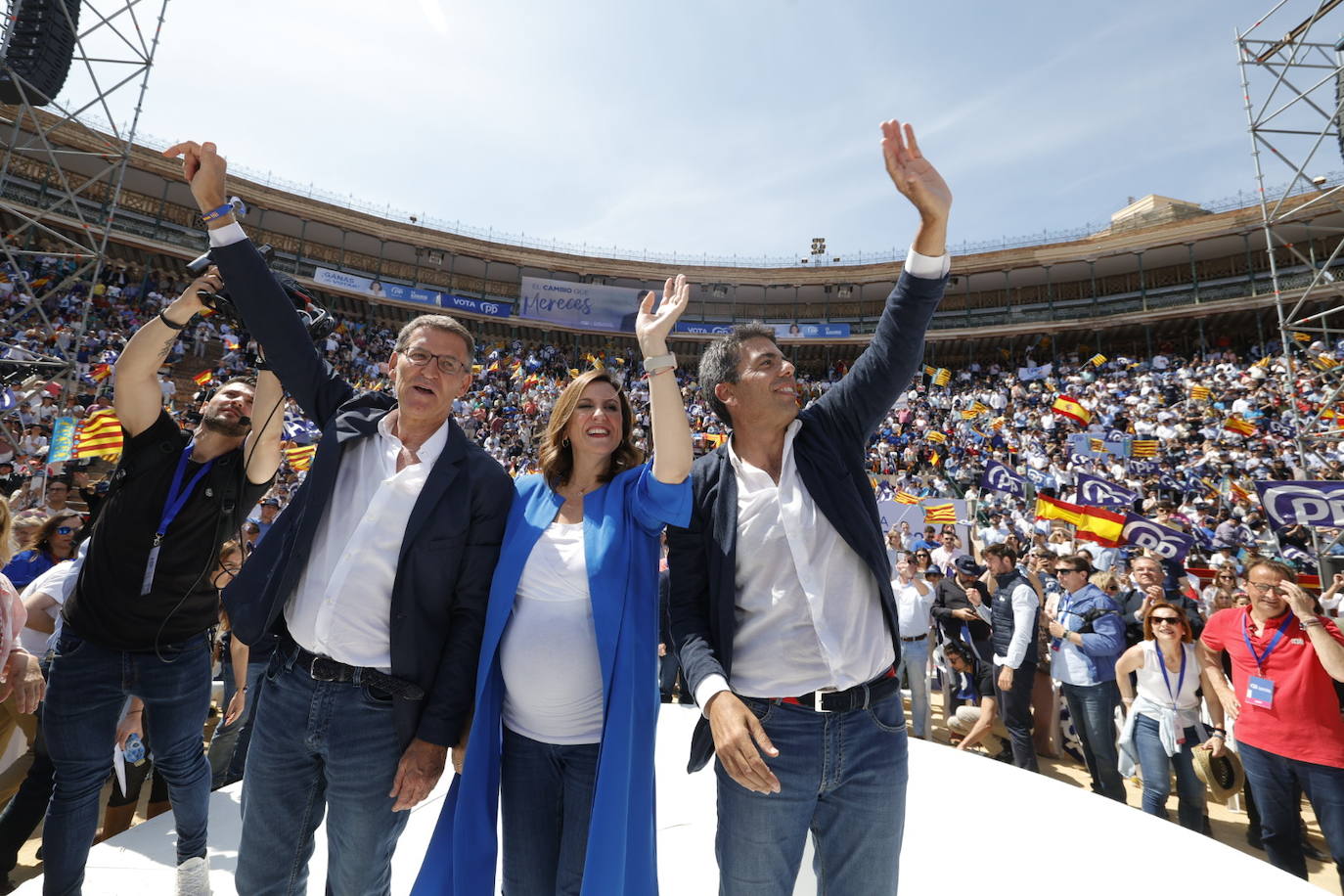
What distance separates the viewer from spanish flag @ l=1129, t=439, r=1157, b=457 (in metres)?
15.3

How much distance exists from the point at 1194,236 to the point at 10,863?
3094 cm

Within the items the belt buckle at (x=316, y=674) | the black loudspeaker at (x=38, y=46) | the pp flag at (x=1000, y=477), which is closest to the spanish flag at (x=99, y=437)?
the black loudspeaker at (x=38, y=46)

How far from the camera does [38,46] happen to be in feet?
24.0

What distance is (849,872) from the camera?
166cm

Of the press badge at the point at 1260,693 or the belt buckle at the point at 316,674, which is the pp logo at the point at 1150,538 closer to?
the press badge at the point at 1260,693

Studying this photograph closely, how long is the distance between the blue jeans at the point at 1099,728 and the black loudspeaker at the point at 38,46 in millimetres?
11813

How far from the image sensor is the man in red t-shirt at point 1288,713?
128 inches

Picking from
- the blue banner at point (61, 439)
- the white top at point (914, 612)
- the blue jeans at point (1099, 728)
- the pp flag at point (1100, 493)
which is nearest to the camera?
the blue jeans at point (1099, 728)

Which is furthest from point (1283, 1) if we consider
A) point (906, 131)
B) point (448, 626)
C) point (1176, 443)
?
point (448, 626)

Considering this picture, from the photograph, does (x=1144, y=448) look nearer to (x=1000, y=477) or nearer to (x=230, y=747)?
(x=1000, y=477)

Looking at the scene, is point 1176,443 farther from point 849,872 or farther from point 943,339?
point 849,872

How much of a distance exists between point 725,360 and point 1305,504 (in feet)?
24.6

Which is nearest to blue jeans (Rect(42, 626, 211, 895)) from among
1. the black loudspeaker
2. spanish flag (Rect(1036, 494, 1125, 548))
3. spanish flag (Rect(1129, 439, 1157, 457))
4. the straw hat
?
the straw hat

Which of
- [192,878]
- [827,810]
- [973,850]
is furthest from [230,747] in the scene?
[973,850]
